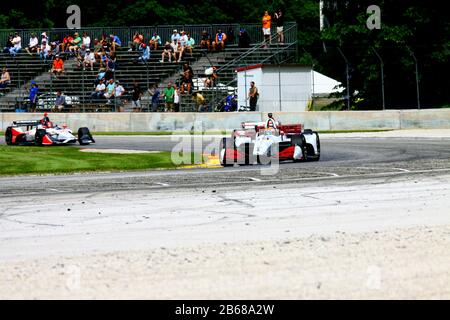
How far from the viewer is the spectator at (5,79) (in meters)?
42.5

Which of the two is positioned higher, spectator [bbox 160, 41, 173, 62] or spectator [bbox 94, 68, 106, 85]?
spectator [bbox 160, 41, 173, 62]

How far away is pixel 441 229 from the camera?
1106 cm

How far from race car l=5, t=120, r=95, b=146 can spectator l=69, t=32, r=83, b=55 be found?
1274 centimetres

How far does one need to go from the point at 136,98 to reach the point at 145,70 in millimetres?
4300

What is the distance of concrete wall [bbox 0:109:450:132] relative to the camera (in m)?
35.0

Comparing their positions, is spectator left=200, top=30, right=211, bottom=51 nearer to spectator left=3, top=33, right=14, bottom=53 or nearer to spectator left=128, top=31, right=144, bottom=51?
spectator left=128, top=31, right=144, bottom=51

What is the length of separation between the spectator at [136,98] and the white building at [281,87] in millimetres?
4078

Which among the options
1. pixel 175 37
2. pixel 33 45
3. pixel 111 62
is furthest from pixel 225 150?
pixel 33 45

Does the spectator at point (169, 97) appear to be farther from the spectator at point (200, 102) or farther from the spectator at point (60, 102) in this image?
the spectator at point (60, 102)

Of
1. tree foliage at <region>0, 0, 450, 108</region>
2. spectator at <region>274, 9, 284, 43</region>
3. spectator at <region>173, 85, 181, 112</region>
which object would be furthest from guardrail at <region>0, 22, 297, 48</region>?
spectator at <region>173, 85, 181, 112</region>

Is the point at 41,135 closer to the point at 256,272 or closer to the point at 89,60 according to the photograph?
the point at 89,60

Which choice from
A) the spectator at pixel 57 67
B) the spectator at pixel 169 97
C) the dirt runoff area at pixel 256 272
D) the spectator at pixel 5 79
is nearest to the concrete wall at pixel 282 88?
the spectator at pixel 169 97

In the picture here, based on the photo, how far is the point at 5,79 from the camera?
42531 mm
